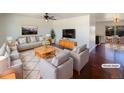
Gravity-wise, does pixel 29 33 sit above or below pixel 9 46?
above

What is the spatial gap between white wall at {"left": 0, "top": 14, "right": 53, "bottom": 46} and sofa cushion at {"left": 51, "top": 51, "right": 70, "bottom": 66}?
51 cm

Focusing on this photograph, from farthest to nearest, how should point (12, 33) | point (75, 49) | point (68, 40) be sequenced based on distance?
point (75, 49) → point (68, 40) → point (12, 33)

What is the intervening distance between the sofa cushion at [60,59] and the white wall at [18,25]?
20.1 inches

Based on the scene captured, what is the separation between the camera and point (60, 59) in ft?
6.58

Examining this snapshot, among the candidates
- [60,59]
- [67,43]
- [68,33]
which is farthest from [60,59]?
[68,33]

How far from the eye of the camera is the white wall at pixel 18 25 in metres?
1.57

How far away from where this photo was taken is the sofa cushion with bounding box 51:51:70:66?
1.96 m

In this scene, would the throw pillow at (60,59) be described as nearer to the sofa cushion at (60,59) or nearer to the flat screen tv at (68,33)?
the sofa cushion at (60,59)
